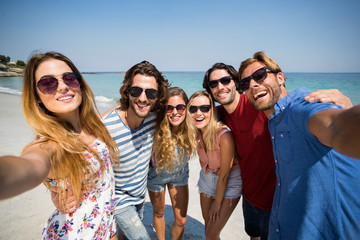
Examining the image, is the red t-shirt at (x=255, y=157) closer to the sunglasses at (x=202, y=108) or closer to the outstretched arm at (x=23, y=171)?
the sunglasses at (x=202, y=108)

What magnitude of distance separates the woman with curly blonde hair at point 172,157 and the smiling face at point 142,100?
0.41 meters

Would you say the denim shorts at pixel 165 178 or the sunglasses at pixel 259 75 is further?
the denim shorts at pixel 165 178

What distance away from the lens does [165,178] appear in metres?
3.13

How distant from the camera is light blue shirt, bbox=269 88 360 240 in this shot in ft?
4.47

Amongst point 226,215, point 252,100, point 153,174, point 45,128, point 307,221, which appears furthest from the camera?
point 153,174

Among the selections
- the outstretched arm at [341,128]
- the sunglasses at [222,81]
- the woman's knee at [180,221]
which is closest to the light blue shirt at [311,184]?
the outstretched arm at [341,128]

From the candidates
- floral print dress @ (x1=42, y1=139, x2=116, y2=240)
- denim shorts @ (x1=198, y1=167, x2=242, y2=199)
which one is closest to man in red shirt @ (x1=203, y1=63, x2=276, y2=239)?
denim shorts @ (x1=198, y1=167, x2=242, y2=199)

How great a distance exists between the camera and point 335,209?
141 cm

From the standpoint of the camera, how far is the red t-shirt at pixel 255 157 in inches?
104

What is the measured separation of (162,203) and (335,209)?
2593 mm

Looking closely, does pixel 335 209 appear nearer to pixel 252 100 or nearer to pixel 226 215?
pixel 252 100

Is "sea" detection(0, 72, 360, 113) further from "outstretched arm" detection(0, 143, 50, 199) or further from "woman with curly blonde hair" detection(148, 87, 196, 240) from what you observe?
"outstretched arm" detection(0, 143, 50, 199)

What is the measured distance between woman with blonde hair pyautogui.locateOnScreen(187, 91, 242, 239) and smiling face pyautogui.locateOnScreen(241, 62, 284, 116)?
0.72 metres

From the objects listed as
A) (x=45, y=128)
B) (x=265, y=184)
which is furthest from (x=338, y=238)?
(x=45, y=128)
